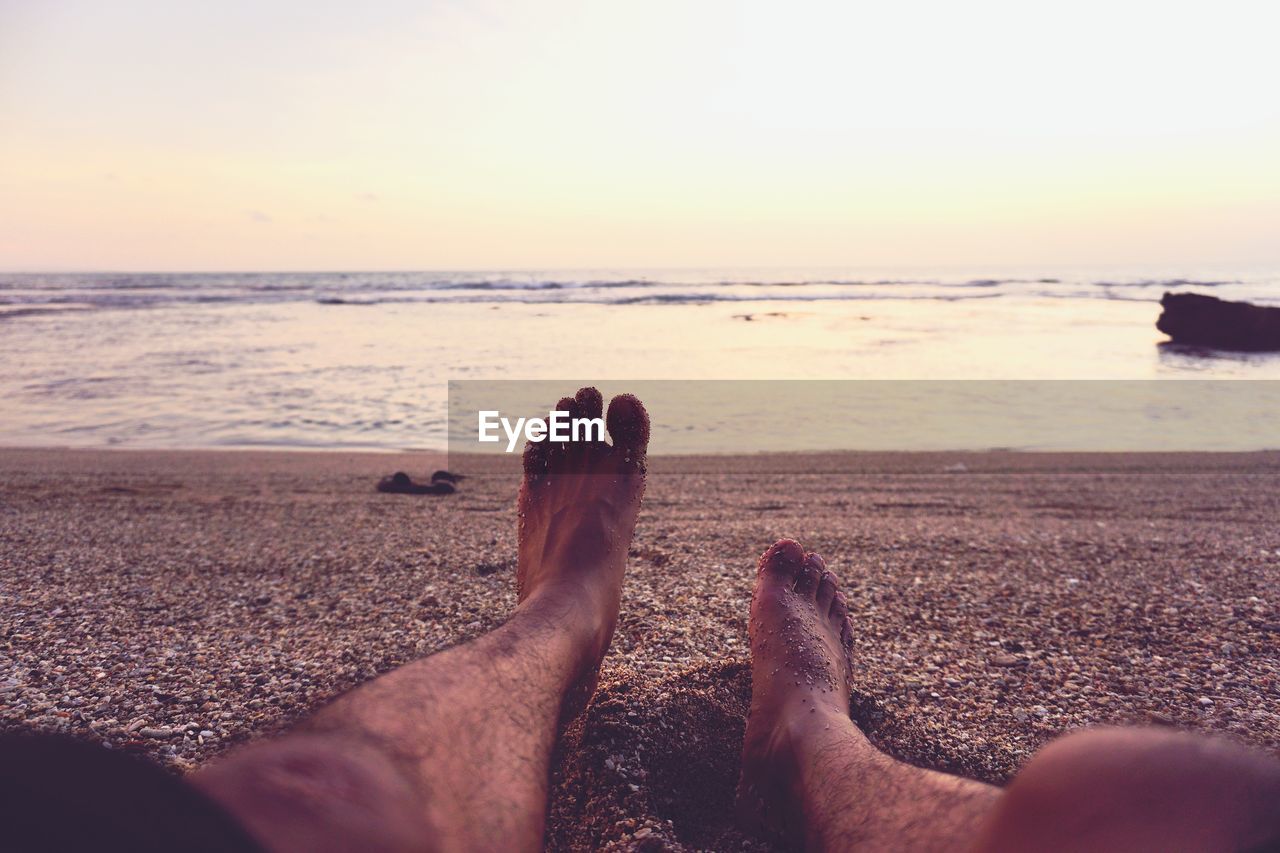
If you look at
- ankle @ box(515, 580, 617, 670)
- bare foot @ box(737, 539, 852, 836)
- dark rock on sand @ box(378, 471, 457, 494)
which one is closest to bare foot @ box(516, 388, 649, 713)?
ankle @ box(515, 580, 617, 670)

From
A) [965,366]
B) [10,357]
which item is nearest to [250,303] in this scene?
[10,357]

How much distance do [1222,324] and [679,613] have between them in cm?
1175

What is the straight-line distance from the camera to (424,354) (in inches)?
375

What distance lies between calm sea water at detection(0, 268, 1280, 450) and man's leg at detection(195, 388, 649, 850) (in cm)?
356

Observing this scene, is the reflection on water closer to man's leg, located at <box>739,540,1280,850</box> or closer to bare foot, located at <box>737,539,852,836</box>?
bare foot, located at <box>737,539,852,836</box>

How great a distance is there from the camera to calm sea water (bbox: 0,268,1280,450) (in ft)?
19.9

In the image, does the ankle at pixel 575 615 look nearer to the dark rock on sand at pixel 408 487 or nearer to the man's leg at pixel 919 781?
the man's leg at pixel 919 781

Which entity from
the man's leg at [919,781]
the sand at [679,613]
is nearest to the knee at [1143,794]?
the man's leg at [919,781]

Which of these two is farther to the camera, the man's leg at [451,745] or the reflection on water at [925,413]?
the reflection on water at [925,413]

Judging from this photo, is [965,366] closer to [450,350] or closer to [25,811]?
[450,350]

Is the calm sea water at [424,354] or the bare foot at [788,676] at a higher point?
the calm sea water at [424,354]

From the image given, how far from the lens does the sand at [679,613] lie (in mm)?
1474

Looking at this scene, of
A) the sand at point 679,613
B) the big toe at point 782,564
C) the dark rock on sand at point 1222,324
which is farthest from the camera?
the dark rock on sand at point 1222,324

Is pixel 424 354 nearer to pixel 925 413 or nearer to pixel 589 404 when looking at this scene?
pixel 925 413
